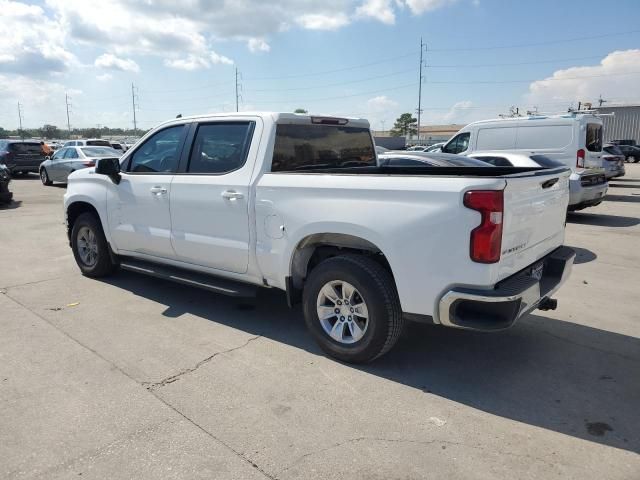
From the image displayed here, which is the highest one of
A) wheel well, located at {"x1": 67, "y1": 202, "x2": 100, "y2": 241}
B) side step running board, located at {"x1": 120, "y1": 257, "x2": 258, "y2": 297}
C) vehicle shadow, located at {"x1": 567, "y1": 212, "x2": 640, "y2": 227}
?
wheel well, located at {"x1": 67, "y1": 202, "x2": 100, "y2": 241}

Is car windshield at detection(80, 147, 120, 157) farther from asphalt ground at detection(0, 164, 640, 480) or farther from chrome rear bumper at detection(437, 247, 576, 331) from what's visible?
chrome rear bumper at detection(437, 247, 576, 331)

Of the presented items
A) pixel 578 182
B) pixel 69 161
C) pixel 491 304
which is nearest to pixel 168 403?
pixel 491 304

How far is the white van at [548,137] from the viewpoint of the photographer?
12.1 m

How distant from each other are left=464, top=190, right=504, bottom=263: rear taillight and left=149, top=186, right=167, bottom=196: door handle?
313 cm

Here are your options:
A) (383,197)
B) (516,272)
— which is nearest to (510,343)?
(516,272)

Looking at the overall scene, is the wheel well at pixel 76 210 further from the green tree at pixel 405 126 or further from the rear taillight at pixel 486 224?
the green tree at pixel 405 126

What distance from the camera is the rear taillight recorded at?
122 inches

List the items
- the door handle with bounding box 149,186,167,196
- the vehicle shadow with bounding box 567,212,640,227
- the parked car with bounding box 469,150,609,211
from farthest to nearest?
1. the vehicle shadow with bounding box 567,212,640,227
2. the parked car with bounding box 469,150,609,211
3. the door handle with bounding box 149,186,167,196

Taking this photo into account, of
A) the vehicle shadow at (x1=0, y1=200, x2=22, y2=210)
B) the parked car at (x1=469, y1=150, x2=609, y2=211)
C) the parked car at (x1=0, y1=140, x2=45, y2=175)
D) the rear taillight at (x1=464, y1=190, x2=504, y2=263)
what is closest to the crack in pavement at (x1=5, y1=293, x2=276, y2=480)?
the rear taillight at (x1=464, y1=190, x2=504, y2=263)

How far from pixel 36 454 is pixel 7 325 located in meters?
2.43

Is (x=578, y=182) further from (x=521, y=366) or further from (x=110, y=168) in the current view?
(x=110, y=168)

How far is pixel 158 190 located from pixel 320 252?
193 centimetres

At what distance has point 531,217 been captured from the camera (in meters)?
3.59

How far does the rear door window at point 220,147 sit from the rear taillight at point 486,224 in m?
2.16
